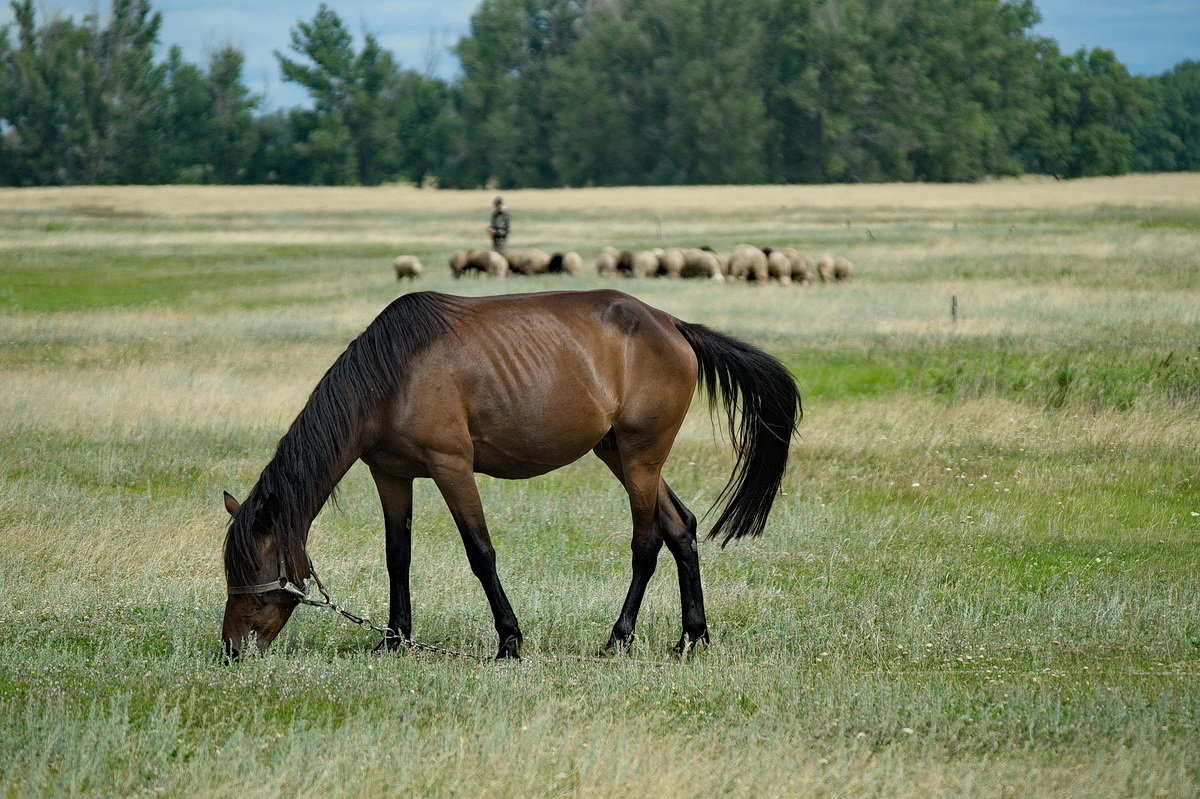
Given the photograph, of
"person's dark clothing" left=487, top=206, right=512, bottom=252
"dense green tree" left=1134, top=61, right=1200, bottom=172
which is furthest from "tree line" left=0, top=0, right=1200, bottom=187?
"person's dark clothing" left=487, top=206, right=512, bottom=252

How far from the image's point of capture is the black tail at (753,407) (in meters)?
7.93

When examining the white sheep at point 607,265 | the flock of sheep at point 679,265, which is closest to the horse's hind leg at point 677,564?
the flock of sheep at point 679,265

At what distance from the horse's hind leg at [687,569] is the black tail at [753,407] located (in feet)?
1.06

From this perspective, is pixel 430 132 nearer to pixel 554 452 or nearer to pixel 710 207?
pixel 710 207

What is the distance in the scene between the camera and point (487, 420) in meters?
7.09

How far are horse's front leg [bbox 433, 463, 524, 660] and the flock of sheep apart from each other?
77.9 feet

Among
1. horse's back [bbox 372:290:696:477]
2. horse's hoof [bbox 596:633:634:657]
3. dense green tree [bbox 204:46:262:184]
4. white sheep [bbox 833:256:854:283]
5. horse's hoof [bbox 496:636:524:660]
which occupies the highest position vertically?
dense green tree [bbox 204:46:262:184]

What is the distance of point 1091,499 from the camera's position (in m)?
11.6

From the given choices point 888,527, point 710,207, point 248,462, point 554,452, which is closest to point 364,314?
point 248,462

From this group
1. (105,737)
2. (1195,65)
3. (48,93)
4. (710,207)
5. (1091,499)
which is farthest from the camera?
(1195,65)

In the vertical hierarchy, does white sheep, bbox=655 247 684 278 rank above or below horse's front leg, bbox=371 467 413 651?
above

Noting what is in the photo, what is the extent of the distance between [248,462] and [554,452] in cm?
664

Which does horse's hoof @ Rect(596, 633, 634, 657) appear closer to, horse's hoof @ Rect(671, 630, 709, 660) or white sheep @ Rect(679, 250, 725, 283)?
horse's hoof @ Rect(671, 630, 709, 660)

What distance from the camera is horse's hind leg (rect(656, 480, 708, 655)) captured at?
293 inches
